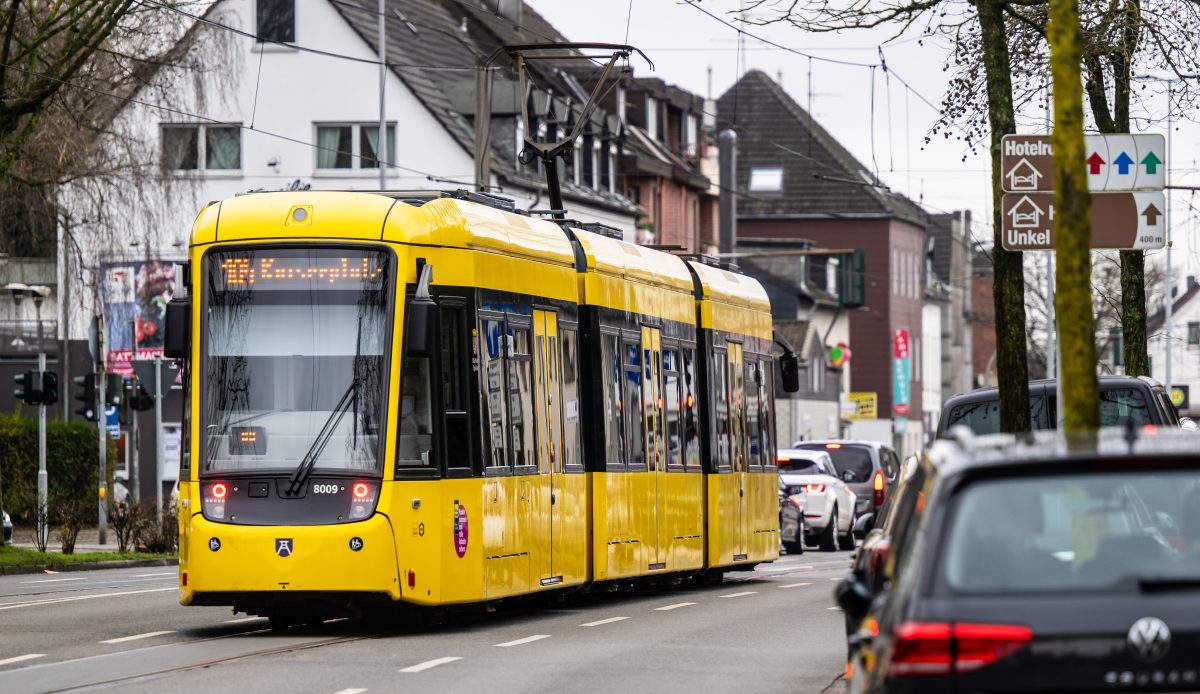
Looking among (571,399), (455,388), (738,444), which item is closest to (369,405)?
(455,388)

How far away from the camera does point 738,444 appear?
25.7 m

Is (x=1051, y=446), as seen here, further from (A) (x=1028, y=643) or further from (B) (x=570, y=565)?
(B) (x=570, y=565)

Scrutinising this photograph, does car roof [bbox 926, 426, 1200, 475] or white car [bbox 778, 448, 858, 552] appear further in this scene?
white car [bbox 778, 448, 858, 552]

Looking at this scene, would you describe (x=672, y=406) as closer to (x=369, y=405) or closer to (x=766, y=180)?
(x=369, y=405)

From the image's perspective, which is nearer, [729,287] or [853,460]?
[729,287]

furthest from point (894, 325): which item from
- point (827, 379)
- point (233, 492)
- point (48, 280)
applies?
point (233, 492)

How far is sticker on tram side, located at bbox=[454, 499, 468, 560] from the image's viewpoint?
16938mm

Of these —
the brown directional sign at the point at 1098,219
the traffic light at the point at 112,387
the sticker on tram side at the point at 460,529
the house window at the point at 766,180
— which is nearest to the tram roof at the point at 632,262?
the sticker on tram side at the point at 460,529

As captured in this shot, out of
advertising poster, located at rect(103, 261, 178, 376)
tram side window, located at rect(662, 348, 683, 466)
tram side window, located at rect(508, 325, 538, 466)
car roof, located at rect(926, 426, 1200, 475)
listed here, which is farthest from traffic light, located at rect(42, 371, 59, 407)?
car roof, located at rect(926, 426, 1200, 475)

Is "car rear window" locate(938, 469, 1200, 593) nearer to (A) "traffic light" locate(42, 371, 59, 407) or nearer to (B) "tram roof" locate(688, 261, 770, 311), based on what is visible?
(B) "tram roof" locate(688, 261, 770, 311)

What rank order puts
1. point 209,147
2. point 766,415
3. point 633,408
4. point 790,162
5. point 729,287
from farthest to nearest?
point 790,162, point 209,147, point 766,415, point 729,287, point 633,408

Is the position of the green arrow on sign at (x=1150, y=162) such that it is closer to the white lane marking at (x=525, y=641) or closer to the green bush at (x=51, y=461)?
the white lane marking at (x=525, y=641)

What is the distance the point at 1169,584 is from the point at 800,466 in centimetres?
3259

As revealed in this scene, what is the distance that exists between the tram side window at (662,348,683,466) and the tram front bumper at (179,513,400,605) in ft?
22.4
